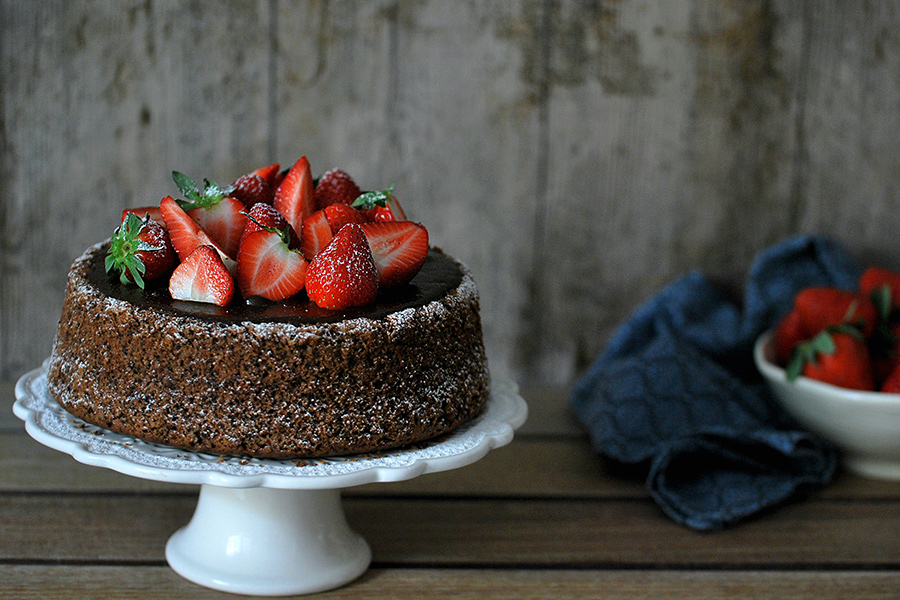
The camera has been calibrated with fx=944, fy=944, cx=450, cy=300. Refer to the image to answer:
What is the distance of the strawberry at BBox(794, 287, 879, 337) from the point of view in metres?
1.49

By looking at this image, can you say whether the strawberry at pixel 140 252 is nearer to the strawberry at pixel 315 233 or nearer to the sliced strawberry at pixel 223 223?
the sliced strawberry at pixel 223 223

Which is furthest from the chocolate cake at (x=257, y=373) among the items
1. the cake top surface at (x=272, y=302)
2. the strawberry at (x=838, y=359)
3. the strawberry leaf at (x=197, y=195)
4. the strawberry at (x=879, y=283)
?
the strawberry at (x=879, y=283)

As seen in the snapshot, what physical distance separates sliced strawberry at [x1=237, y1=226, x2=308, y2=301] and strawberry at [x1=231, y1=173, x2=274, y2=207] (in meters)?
0.16

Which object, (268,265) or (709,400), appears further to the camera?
(709,400)

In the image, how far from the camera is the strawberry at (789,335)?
1.53 metres

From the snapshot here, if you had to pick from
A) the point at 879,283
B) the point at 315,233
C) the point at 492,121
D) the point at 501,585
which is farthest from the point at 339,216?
the point at 879,283

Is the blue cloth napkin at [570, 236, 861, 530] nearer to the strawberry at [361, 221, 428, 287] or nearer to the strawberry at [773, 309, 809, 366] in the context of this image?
the strawberry at [773, 309, 809, 366]

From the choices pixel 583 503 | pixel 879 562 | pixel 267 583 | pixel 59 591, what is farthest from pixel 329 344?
pixel 879 562

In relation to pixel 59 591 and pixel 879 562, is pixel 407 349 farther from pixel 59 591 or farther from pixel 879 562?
pixel 879 562

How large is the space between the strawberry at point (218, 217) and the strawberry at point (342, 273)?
0.44 ft

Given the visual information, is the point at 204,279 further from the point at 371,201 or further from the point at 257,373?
the point at 371,201

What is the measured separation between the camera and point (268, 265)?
40.1 inches

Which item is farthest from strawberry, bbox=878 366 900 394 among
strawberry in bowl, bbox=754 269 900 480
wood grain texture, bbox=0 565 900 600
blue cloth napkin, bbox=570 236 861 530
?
wood grain texture, bbox=0 565 900 600

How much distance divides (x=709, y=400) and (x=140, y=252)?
0.95 metres
